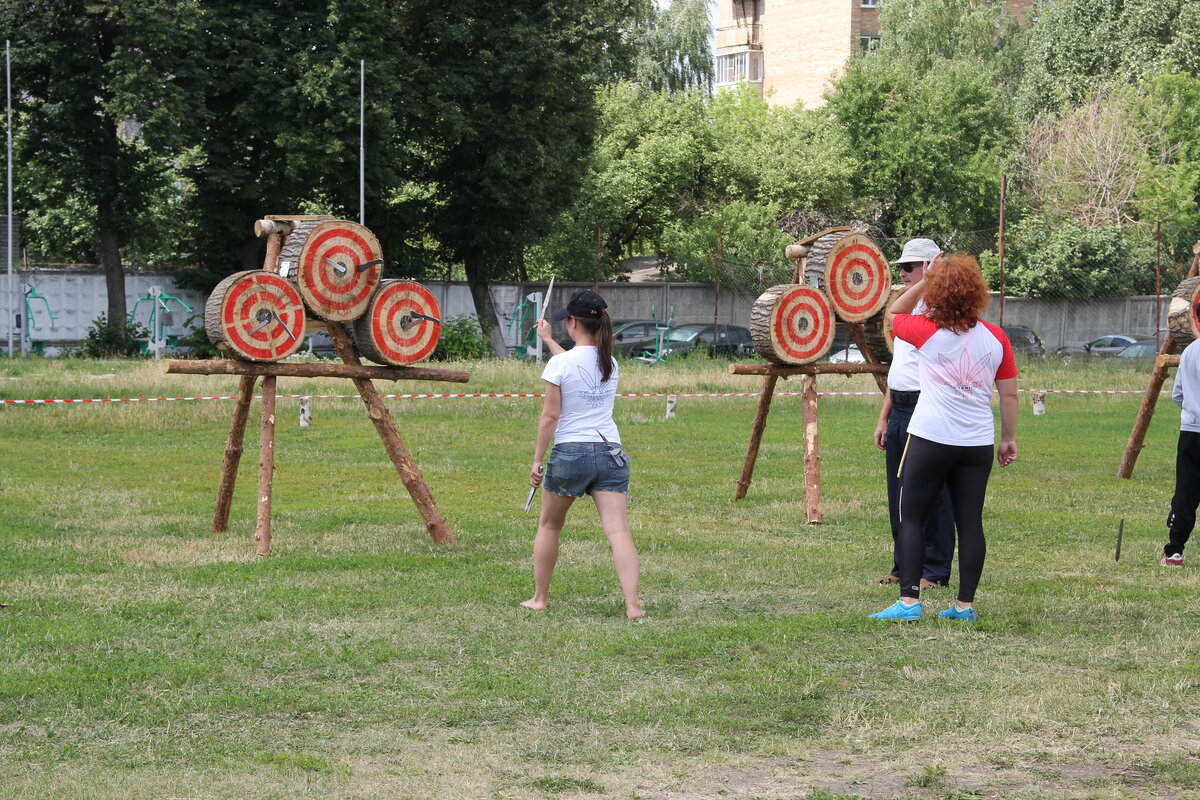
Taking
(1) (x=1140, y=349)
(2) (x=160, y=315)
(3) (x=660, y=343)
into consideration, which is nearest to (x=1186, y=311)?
(3) (x=660, y=343)

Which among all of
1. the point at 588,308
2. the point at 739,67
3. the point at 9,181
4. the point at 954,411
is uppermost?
the point at 739,67

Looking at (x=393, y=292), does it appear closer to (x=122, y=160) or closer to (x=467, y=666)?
(x=467, y=666)

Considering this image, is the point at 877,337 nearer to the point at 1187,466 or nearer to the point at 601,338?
the point at 1187,466

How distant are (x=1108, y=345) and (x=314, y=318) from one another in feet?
104

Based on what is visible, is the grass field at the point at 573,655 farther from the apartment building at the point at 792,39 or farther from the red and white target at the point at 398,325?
the apartment building at the point at 792,39

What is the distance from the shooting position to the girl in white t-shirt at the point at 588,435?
301 inches

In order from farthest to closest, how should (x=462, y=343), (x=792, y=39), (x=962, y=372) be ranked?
(x=792, y=39) < (x=462, y=343) < (x=962, y=372)

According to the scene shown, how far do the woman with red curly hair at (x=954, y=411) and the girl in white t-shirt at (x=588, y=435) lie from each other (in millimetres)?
1453

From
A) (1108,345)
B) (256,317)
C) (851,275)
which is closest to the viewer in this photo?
(256,317)

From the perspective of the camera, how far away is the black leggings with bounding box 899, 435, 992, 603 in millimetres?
7516

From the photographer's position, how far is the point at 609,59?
39.4 metres

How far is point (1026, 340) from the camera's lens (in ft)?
125

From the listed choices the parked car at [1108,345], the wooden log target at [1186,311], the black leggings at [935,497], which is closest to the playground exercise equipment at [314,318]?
the black leggings at [935,497]

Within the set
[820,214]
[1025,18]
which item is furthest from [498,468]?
[1025,18]
